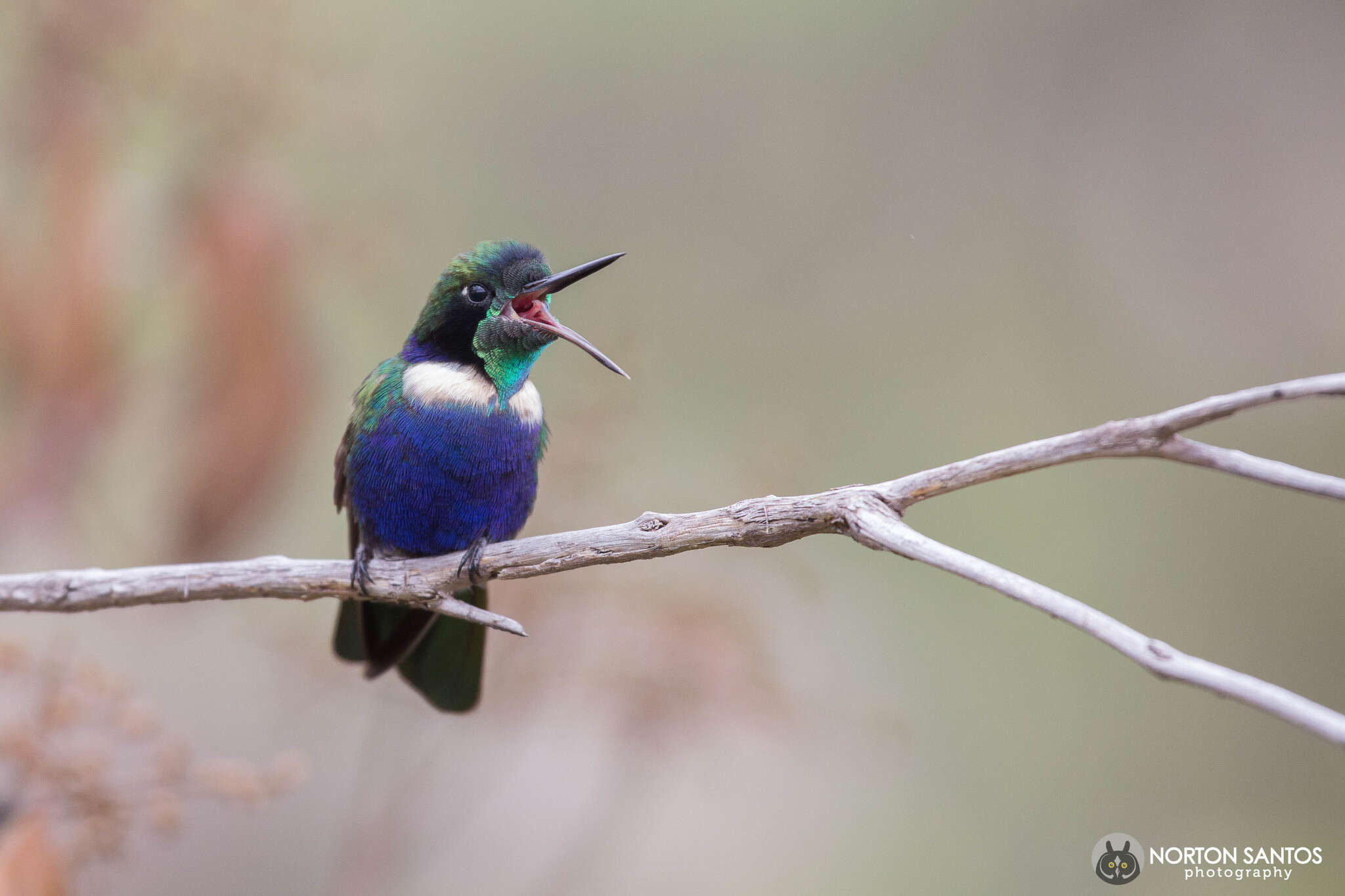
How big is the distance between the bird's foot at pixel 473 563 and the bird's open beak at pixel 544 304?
1.36 feet

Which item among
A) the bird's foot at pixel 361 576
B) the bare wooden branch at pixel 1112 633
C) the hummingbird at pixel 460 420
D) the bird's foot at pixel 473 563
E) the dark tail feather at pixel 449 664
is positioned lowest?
the dark tail feather at pixel 449 664

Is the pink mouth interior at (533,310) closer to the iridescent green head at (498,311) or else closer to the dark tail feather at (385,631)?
the iridescent green head at (498,311)

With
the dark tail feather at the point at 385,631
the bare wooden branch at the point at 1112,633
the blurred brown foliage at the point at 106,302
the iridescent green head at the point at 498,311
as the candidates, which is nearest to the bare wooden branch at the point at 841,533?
the bare wooden branch at the point at 1112,633

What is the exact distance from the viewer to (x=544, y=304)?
214 cm

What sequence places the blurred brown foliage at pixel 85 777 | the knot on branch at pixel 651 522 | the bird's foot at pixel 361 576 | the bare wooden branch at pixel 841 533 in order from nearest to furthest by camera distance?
the bare wooden branch at pixel 841 533 → the knot on branch at pixel 651 522 → the blurred brown foliage at pixel 85 777 → the bird's foot at pixel 361 576

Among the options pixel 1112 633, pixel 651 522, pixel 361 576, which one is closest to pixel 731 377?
pixel 361 576

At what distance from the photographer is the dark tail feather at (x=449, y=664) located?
2.40 m

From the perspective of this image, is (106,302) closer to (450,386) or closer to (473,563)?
(450,386)

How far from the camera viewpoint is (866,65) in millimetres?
4461

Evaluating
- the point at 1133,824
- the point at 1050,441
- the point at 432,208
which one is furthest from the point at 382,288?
the point at 1133,824

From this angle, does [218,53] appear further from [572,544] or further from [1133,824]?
[1133,824]

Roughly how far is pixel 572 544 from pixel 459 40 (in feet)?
11.8

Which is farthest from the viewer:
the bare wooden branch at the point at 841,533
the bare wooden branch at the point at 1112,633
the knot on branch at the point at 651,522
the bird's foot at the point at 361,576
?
the bird's foot at the point at 361,576

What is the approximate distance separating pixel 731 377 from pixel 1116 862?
229 cm
